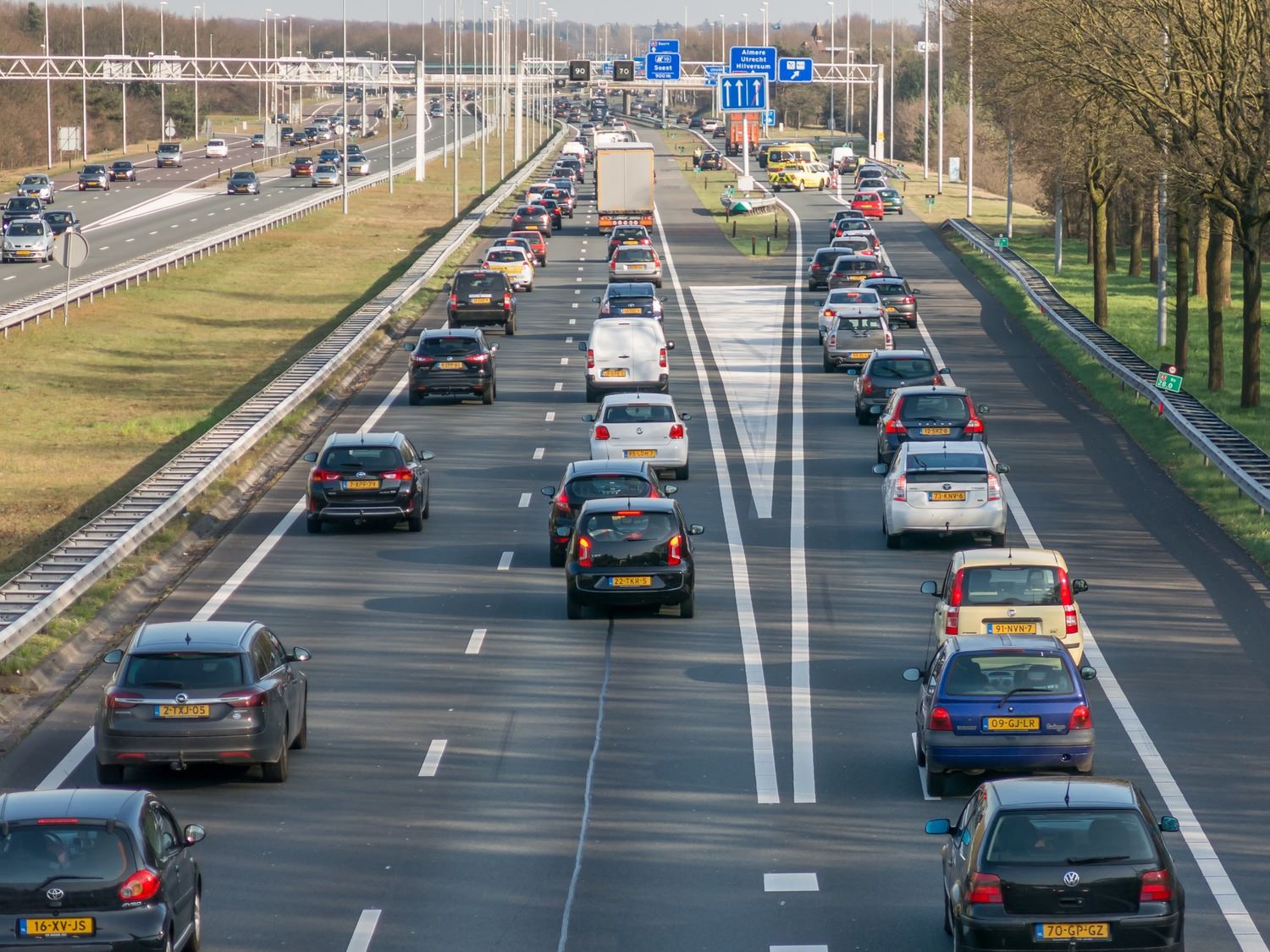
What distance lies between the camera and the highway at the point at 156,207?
253 ft

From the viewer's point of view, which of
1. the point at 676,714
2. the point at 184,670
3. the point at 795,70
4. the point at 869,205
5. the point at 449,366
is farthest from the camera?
the point at 795,70

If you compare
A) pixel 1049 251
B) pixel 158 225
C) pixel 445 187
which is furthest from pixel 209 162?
pixel 1049 251

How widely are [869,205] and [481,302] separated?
45.0 metres

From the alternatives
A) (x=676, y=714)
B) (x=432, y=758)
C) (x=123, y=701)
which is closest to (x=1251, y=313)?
(x=676, y=714)

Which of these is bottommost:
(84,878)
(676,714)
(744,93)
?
(676,714)

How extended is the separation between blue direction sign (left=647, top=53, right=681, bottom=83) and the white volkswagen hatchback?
109 m

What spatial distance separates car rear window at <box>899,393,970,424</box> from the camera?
3406 centimetres

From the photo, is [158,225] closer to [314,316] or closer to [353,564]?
[314,316]

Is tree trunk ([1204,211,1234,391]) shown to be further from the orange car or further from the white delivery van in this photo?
the orange car

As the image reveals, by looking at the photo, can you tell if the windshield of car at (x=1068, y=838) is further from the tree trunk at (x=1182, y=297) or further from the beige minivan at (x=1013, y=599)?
the tree trunk at (x=1182, y=297)

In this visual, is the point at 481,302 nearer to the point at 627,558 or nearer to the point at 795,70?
the point at 627,558

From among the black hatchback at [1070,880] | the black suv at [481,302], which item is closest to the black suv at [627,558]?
the black hatchback at [1070,880]

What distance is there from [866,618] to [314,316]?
4260 cm

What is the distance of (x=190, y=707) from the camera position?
1789cm
